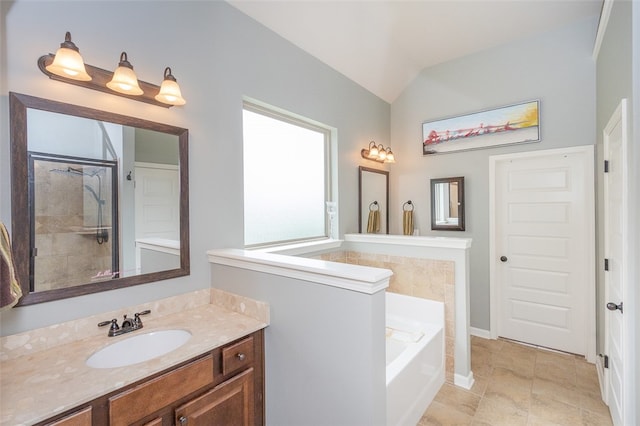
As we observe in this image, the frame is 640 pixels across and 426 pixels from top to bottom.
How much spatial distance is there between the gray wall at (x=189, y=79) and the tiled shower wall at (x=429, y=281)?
51.8 inches

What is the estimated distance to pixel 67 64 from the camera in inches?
53.1

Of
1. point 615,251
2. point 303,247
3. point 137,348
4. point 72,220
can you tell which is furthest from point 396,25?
point 137,348

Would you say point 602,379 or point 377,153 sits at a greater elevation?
point 377,153

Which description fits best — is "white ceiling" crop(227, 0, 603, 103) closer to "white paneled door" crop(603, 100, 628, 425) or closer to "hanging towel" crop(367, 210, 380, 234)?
"white paneled door" crop(603, 100, 628, 425)

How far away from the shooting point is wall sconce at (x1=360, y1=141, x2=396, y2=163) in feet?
11.9

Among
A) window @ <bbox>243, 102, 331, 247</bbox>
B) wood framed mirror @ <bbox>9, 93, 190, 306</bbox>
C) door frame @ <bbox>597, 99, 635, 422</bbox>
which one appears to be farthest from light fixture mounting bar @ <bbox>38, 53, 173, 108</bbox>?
door frame @ <bbox>597, 99, 635, 422</bbox>

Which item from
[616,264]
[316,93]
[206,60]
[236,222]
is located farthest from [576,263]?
[206,60]

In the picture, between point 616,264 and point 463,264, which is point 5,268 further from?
point 616,264

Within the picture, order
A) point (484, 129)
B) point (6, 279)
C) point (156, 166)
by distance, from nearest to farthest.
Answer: point (6, 279)
point (156, 166)
point (484, 129)

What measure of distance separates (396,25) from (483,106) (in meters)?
1.37

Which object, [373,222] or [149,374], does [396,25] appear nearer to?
[373,222]

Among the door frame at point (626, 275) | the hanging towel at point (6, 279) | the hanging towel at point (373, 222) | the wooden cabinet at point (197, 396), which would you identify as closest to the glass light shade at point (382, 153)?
the hanging towel at point (373, 222)

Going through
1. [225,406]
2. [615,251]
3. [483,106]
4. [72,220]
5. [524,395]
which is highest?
[483,106]

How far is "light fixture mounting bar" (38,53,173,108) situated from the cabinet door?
164 centimetres
